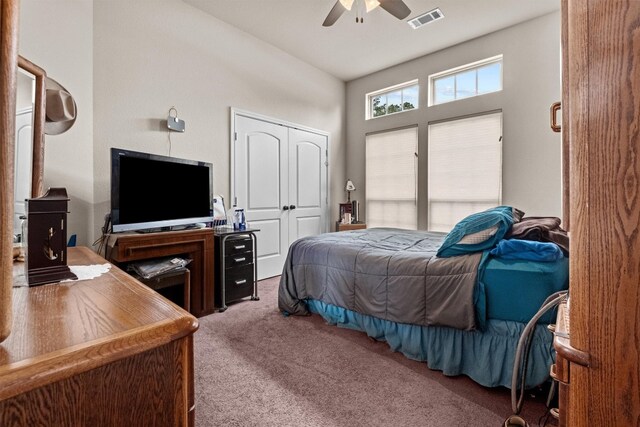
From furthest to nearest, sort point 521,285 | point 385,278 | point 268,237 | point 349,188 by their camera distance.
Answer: point 349,188
point 268,237
point 385,278
point 521,285

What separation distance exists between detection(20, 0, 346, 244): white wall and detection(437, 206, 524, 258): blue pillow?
2.72 m

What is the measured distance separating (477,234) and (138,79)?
333cm

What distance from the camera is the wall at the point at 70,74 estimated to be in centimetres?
225

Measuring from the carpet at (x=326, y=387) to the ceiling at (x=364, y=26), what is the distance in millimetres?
3417

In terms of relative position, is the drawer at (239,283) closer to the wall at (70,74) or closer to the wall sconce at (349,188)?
the wall at (70,74)

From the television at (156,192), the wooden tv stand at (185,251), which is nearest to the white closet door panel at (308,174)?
the television at (156,192)

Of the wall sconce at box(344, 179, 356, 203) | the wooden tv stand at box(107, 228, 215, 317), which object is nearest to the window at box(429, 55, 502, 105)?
the wall sconce at box(344, 179, 356, 203)

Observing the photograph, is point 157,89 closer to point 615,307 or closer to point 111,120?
point 111,120

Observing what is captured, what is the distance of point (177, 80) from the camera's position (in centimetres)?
330

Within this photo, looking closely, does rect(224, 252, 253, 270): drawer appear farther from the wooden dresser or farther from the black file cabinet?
the wooden dresser

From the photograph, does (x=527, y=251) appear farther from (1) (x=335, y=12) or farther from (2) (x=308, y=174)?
(2) (x=308, y=174)

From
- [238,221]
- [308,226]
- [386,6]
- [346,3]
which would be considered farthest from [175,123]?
[308,226]

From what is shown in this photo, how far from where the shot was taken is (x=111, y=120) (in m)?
2.81

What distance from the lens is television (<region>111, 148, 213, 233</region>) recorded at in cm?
240
